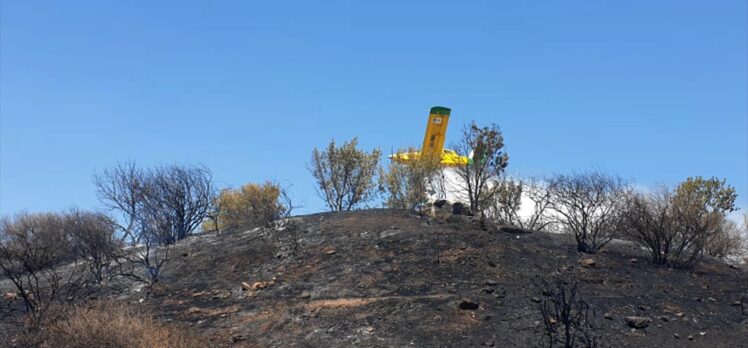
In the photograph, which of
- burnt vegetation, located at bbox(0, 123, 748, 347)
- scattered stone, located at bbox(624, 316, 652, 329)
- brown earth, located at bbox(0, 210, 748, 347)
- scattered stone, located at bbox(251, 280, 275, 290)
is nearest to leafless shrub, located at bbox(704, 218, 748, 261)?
burnt vegetation, located at bbox(0, 123, 748, 347)

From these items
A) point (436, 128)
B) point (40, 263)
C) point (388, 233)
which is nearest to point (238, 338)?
point (388, 233)

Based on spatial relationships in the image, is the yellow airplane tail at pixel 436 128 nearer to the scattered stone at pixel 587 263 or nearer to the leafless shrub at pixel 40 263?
→ the leafless shrub at pixel 40 263

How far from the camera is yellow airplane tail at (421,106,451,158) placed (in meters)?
50.8

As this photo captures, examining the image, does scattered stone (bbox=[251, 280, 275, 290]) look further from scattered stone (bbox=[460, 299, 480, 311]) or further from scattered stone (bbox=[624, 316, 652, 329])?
scattered stone (bbox=[624, 316, 652, 329])

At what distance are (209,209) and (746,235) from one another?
28.3 metres

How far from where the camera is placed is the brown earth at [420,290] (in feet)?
52.5

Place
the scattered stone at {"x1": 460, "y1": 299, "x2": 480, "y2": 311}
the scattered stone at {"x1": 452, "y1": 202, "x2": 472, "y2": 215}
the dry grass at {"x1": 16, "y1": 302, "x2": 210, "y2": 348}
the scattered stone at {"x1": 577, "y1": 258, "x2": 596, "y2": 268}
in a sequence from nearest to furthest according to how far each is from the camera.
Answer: the dry grass at {"x1": 16, "y1": 302, "x2": 210, "y2": 348} → the scattered stone at {"x1": 460, "y1": 299, "x2": 480, "y2": 311} → the scattered stone at {"x1": 577, "y1": 258, "x2": 596, "y2": 268} → the scattered stone at {"x1": 452, "y1": 202, "x2": 472, "y2": 215}

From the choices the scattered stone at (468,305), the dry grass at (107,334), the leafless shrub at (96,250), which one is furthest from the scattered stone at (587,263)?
the leafless shrub at (96,250)

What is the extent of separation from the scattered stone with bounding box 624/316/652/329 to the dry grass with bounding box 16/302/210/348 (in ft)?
31.0

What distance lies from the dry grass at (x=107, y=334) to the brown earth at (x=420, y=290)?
0.95m

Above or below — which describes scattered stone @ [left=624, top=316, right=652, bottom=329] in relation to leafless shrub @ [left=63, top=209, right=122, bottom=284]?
below

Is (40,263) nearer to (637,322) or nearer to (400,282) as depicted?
(400,282)

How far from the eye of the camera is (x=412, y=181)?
37.9 meters

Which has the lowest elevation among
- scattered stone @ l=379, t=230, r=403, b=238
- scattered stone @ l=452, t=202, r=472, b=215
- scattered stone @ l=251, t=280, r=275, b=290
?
scattered stone @ l=251, t=280, r=275, b=290
